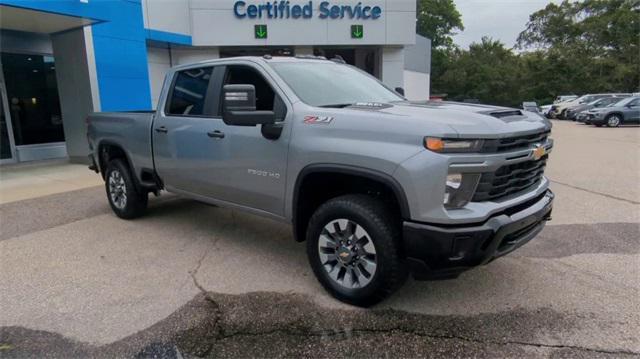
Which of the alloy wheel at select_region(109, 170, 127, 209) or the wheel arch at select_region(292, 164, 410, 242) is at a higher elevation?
the wheel arch at select_region(292, 164, 410, 242)

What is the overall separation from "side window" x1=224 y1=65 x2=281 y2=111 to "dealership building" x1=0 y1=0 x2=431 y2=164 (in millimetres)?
1571

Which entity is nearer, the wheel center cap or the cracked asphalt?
the cracked asphalt

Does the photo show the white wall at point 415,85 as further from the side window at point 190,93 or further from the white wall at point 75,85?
the side window at point 190,93

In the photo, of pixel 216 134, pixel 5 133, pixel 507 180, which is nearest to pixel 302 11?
pixel 5 133

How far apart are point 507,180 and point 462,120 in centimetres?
57

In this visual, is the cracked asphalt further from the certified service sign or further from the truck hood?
the certified service sign

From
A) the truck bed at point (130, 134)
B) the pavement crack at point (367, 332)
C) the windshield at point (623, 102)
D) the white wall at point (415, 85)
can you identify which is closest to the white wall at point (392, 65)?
the white wall at point (415, 85)

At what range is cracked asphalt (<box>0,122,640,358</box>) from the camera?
10.2ft

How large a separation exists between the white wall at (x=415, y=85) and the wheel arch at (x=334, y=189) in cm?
2157

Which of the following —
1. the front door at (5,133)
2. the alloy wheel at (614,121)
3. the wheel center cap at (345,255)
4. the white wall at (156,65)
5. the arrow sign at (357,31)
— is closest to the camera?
the wheel center cap at (345,255)

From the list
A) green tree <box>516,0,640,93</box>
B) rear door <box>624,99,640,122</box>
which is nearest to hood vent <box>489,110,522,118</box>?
rear door <box>624,99,640,122</box>

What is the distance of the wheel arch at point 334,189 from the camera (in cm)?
315

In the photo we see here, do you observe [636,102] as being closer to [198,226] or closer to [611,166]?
[611,166]

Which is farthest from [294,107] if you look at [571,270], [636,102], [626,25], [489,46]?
[489,46]
